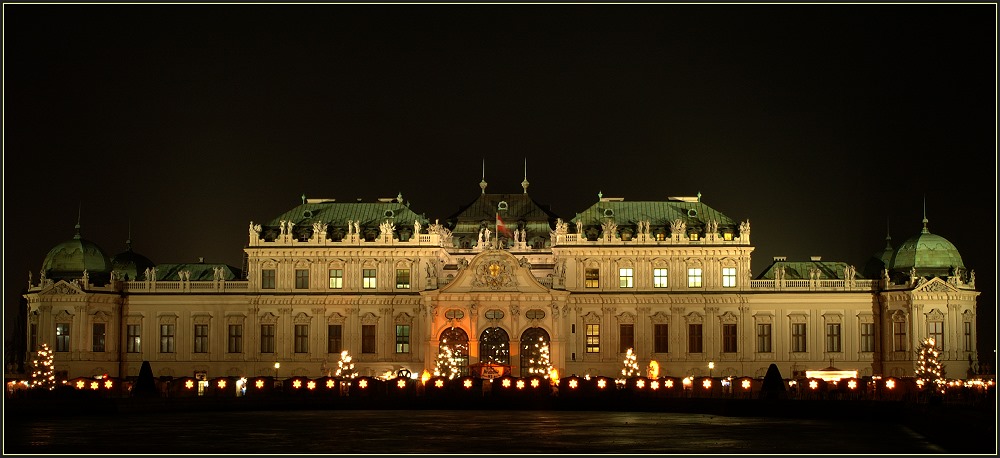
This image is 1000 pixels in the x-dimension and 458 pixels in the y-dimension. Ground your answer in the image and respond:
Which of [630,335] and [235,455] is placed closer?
[235,455]

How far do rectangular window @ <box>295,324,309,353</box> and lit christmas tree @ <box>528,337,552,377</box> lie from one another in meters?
15.6

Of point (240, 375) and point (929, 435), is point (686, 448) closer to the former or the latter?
point (929, 435)

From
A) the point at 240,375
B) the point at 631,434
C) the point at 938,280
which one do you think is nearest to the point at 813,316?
the point at 938,280

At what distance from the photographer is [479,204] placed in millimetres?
124000

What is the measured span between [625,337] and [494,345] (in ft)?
29.4

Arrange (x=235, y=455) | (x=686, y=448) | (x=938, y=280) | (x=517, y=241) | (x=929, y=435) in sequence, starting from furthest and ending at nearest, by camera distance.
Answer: (x=517, y=241)
(x=938, y=280)
(x=929, y=435)
(x=686, y=448)
(x=235, y=455)

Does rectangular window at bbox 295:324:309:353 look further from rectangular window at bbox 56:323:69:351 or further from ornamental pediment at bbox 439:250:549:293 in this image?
rectangular window at bbox 56:323:69:351

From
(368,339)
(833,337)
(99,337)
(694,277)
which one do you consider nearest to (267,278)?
(368,339)

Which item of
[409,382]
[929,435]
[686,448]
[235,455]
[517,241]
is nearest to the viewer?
[235,455]

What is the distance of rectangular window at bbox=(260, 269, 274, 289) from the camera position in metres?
116

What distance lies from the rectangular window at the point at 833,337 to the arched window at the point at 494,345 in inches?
853

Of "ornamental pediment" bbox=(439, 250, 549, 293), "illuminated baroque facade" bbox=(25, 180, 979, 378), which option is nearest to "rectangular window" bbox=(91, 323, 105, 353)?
"illuminated baroque facade" bbox=(25, 180, 979, 378)

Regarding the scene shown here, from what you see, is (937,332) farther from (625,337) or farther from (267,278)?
(267,278)

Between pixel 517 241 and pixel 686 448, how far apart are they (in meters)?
64.0
